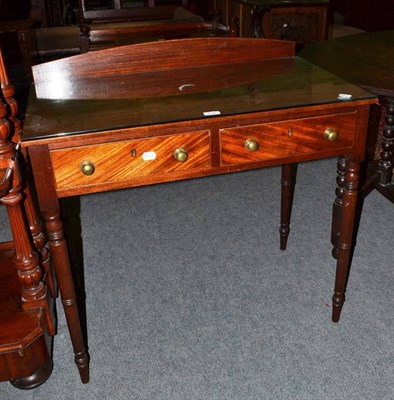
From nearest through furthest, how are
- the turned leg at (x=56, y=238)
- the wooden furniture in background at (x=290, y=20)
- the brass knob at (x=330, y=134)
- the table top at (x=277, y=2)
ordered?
the turned leg at (x=56, y=238) < the brass knob at (x=330, y=134) < the table top at (x=277, y=2) < the wooden furniture in background at (x=290, y=20)

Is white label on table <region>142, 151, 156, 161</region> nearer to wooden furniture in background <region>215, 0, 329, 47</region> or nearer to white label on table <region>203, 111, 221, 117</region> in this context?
white label on table <region>203, 111, 221, 117</region>

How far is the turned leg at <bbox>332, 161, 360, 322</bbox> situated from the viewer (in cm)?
175

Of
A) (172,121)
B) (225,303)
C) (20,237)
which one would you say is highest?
(172,121)

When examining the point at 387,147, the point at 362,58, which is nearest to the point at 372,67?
the point at 362,58

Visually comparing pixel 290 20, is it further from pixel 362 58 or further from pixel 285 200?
pixel 285 200

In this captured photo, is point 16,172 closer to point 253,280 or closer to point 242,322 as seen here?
point 242,322

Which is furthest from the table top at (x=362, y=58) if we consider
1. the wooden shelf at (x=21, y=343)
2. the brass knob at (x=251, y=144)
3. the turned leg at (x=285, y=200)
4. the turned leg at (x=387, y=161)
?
the wooden shelf at (x=21, y=343)

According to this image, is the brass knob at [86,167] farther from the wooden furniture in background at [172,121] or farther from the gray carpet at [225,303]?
the gray carpet at [225,303]

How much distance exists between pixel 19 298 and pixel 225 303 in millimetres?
885

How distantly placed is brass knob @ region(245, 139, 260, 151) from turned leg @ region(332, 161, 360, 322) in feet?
1.20

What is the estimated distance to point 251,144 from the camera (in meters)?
1.59

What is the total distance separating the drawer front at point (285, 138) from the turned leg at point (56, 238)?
1.75 ft

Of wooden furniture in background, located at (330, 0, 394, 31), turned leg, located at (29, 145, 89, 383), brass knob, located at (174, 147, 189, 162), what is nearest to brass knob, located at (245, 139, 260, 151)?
brass knob, located at (174, 147, 189, 162)

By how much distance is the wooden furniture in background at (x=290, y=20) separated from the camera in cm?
470
